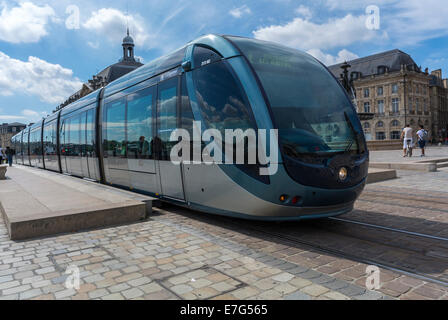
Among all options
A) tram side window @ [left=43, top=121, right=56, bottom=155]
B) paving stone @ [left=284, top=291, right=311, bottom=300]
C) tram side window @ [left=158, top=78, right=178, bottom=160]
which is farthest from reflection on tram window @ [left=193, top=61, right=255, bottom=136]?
tram side window @ [left=43, top=121, right=56, bottom=155]

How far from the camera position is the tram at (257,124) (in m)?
4.88

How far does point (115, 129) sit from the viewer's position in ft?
30.7

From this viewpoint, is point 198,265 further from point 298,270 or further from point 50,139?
point 50,139

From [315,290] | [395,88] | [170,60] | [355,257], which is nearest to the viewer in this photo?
[315,290]

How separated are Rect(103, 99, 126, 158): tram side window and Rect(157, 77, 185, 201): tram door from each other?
1999 mm

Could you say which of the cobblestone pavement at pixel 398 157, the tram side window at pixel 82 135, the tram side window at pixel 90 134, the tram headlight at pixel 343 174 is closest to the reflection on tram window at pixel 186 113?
the tram headlight at pixel 343 174

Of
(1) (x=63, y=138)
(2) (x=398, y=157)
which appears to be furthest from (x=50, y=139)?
(2) (x=398, y=157)

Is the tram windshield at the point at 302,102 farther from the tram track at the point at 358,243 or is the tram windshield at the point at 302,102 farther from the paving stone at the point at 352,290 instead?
the paving stone at the point at 352,290

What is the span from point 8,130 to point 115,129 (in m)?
164

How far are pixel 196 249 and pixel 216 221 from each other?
173 cm

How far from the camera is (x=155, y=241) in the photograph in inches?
204
